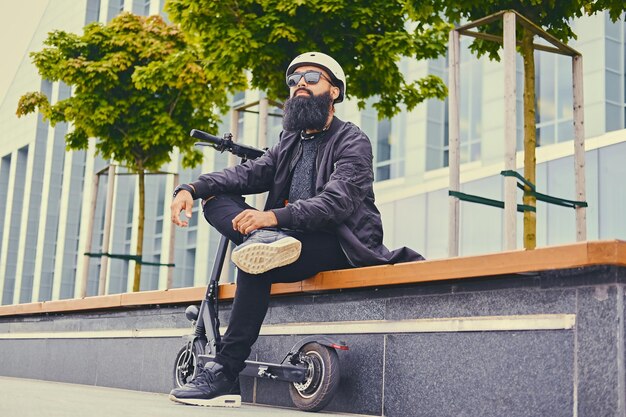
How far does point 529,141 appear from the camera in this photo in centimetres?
738

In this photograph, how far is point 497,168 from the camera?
22.5m

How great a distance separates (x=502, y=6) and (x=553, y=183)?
14124 mm

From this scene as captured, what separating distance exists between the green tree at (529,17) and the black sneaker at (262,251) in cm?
290

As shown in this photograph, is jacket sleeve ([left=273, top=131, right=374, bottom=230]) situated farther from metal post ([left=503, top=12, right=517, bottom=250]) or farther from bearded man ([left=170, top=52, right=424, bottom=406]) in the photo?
metal post ([left=503, top=12, right=517, bottom=250])

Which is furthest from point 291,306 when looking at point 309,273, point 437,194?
point 437,194

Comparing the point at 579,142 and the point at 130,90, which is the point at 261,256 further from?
the point at 130,90

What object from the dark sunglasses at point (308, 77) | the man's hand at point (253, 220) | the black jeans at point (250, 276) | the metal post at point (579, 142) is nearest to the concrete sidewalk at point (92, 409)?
the black jeans at point (250, 276)

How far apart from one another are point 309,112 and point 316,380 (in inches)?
57.6

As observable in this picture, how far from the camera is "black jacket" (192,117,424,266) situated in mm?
4777

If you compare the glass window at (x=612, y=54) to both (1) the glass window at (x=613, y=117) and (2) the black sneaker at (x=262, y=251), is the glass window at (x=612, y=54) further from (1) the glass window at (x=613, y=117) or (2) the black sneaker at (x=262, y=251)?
(2) the black sneaker at (x=262, y=251)

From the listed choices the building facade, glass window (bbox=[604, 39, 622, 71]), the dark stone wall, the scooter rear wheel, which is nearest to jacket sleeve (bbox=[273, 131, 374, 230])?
the dark stone wall

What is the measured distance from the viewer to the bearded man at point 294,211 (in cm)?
468

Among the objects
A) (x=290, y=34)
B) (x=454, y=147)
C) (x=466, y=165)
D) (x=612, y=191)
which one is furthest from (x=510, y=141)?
(x=466, y=165)

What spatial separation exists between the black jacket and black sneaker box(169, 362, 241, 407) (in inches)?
31.4
